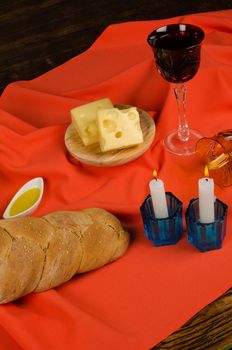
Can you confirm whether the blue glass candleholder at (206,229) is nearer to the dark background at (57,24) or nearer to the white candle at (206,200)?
the white candle at (206,200)

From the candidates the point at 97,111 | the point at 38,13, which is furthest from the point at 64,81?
the point at 38,13

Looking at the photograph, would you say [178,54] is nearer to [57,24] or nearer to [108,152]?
[108,152]

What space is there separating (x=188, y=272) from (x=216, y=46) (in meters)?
0.73

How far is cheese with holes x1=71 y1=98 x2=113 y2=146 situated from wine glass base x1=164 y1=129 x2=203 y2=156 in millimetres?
175

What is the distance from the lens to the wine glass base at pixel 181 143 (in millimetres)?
1157

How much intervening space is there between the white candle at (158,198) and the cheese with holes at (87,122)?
286 millimetres

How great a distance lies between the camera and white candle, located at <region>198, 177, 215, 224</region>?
821 millimetres

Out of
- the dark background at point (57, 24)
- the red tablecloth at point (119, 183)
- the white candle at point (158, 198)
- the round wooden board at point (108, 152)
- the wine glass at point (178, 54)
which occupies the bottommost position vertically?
the dark background at point (57, 24)

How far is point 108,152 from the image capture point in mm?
1107

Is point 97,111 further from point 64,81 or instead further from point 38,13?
point 38,13

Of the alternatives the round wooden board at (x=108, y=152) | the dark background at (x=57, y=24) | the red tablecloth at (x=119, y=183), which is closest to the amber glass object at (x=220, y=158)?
the red tablecloth at (x=119, y=183)

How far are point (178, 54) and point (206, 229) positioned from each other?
36 cm

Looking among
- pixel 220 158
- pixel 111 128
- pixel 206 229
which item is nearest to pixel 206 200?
pixel 206 229

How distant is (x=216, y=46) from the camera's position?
4.46 feet
